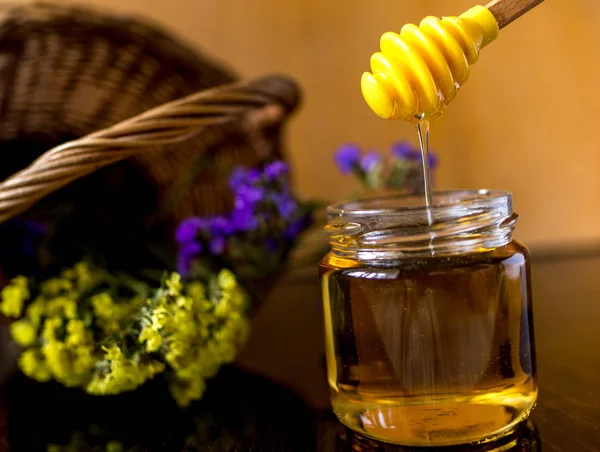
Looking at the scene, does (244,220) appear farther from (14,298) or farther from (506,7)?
(506,7)

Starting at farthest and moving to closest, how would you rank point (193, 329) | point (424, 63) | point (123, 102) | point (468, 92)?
point (468, 92), point (123, 102), point (193, 329), point (424, 63)

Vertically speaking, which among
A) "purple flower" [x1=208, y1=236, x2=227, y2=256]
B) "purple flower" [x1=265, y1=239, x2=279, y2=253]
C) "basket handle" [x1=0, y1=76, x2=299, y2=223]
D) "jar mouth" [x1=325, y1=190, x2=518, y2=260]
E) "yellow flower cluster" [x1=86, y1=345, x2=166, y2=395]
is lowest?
"yellow flower cluster" [x1=86, y1=345, x2=166, y2=395]

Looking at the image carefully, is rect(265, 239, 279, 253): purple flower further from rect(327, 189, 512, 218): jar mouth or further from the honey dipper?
the honey dipper

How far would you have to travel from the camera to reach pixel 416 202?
0.51 metres

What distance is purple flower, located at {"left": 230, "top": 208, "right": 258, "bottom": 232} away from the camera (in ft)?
2.12

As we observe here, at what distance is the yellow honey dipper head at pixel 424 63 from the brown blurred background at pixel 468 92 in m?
0.94

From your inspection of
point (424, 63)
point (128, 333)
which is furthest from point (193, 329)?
point (424, 63)

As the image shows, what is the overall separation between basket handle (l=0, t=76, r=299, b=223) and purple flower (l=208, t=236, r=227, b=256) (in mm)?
161

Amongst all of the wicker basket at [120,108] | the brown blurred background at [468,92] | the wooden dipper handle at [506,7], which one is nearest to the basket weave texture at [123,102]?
the wicker basket at [120,108]

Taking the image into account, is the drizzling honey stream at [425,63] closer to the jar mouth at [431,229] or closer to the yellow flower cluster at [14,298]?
the jar mouth at [431,229]

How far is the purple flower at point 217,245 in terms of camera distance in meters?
0.63

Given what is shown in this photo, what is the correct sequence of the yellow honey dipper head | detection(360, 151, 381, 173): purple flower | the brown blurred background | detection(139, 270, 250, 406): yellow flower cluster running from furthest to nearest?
1. the brown blurred background
2. detection(360, 151, 381, 173): purple flower
3. detection(139, 270, 250, 406): yellow flower cluster
4. the yellow honey dipper head

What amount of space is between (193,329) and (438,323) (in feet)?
0.66

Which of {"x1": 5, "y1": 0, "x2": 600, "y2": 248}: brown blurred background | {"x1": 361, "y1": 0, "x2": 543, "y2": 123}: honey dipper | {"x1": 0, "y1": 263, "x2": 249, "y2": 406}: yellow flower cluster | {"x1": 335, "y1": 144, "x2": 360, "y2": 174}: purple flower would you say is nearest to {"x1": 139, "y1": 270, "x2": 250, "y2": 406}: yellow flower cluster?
{"x1": 0, "y1": 263, "x2": 249, "y2": 406}: yellow flower cluster
